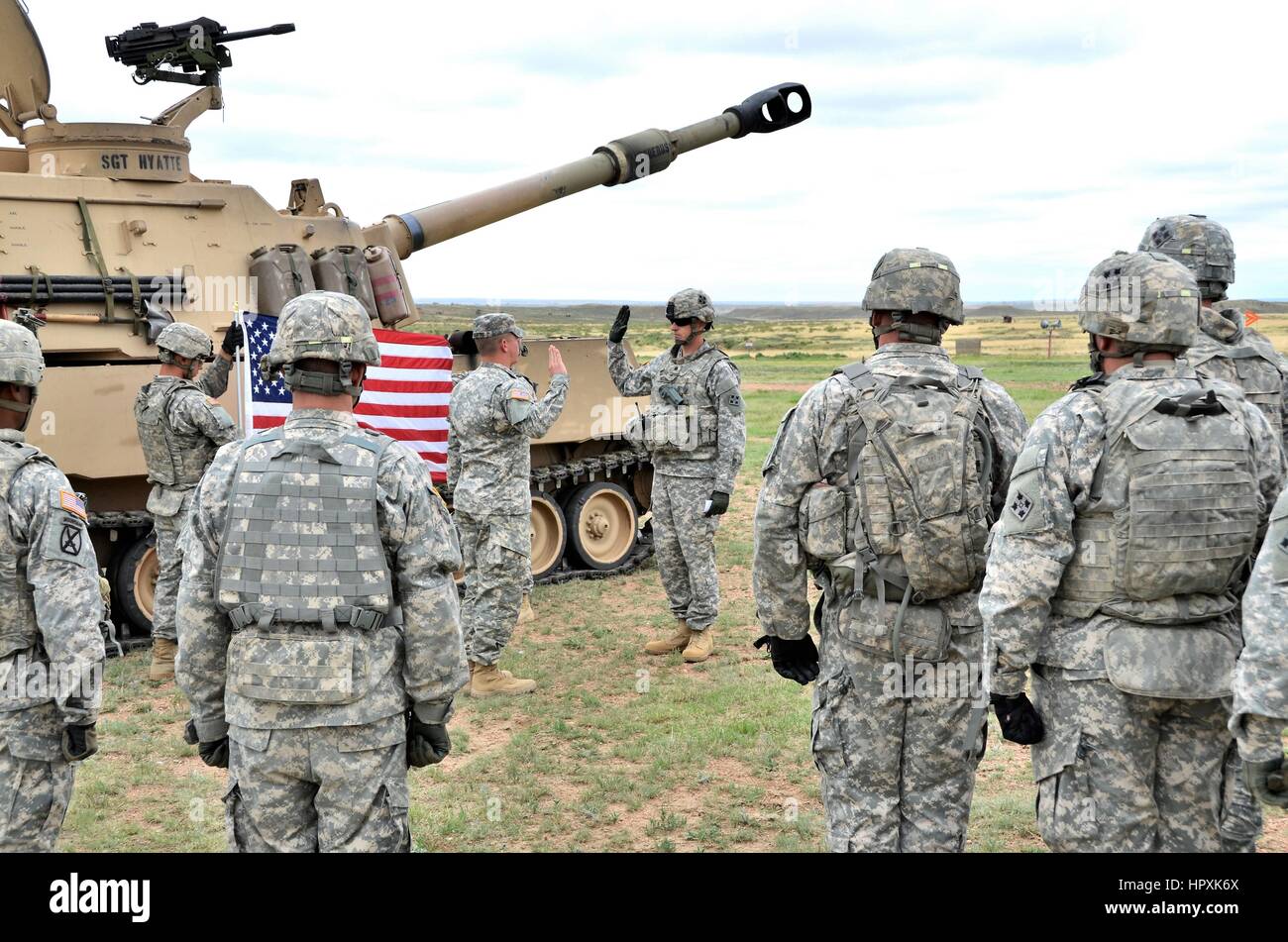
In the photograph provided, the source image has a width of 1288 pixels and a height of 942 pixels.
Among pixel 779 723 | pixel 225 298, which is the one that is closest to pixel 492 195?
pixel 225 298

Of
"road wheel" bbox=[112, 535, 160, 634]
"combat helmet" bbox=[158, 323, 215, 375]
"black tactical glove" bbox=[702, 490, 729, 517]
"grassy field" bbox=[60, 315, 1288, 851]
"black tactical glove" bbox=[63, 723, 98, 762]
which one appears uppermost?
"combat helmet" bbox=[158, 323, 215, 375]

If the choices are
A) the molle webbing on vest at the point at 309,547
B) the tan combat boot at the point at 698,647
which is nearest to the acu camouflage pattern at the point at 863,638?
the molle webbing on vest at the point at 309,547

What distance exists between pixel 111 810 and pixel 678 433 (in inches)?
164

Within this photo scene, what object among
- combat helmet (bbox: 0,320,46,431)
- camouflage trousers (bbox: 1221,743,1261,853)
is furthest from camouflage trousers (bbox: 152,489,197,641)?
camouflage trousers (bbox: 1221,743,1261,853)

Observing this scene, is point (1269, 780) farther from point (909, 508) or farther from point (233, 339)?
point (233, 339)

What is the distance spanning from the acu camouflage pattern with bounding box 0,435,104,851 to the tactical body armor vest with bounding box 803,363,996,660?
2.53m

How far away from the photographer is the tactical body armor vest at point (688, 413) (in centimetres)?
820

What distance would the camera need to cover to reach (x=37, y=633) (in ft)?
13.3

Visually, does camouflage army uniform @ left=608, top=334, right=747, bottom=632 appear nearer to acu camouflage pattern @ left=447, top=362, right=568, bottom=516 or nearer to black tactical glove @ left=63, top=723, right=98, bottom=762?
acu camouflage pattern @ left=447, top=362, right=568, bottom=516

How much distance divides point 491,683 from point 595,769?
5.17 ft

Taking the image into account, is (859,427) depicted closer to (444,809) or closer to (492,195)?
(444,809)

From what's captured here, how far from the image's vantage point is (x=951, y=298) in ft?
14.1

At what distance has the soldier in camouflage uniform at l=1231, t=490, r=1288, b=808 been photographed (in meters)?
3.00

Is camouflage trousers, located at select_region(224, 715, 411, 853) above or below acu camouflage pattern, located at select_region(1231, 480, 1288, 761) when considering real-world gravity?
below
